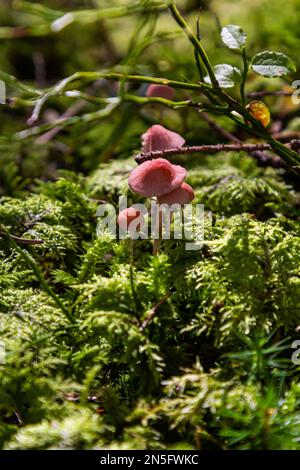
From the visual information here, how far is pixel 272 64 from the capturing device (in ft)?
2.47

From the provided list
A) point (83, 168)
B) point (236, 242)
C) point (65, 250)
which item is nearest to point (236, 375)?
point (236, 242)

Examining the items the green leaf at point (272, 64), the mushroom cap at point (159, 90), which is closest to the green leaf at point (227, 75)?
the green leaf at point (272, 64)

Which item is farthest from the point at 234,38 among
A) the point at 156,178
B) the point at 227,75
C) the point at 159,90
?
the point at 159,90

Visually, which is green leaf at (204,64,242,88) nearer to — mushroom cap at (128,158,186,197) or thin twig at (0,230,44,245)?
mushroom cap at (128,158,186,197)

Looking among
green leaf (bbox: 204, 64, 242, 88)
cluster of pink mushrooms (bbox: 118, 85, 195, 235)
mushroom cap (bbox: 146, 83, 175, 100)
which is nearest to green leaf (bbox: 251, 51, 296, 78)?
green leaf (bbox: 204, 64, 242, 88)

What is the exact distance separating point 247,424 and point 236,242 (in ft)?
0.86

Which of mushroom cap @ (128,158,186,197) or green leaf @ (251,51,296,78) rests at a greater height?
green leaf @ (251,51,296,78)

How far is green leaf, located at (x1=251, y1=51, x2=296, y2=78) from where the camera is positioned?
74cm

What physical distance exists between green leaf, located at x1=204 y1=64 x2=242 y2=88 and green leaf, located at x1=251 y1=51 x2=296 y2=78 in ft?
0.09

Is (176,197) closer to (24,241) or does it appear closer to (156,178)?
(156,178)

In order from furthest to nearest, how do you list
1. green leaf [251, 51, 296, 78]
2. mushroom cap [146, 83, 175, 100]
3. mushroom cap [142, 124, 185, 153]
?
mushroom cap [146, 83, 175, 100] < mushroom cap [142, 124, 185, 153] < green leaf [251, 51, 296, 78]

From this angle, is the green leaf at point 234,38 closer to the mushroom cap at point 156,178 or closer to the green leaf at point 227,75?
the green leaf at point 227,75

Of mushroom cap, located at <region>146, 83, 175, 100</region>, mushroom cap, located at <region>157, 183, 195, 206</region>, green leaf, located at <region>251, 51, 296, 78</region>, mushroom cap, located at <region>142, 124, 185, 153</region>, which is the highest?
mushroom cap, located at <region>146, 83, 175, 100</region>

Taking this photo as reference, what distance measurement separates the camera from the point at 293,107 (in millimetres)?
1434
